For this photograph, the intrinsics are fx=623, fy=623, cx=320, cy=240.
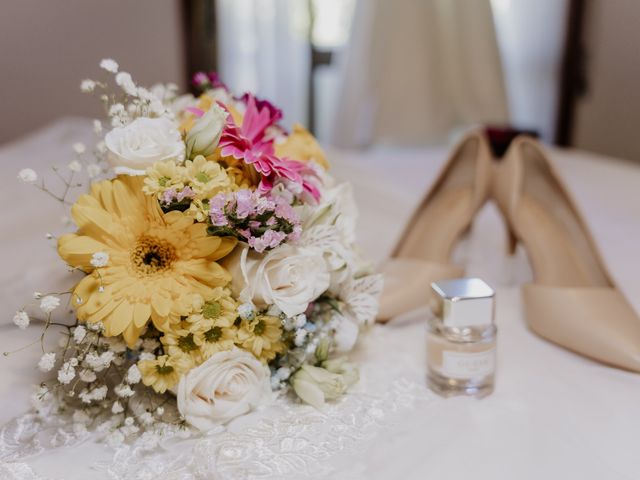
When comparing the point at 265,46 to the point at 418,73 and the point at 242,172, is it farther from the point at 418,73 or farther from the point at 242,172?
the point at 242,172

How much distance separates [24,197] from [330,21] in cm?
198

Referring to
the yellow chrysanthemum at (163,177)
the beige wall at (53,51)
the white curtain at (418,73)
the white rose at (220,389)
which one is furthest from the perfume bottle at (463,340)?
the white curtain at (418,73)

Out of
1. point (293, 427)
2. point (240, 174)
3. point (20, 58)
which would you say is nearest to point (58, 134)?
point (20, 58)

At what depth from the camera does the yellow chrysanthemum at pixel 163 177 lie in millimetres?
656

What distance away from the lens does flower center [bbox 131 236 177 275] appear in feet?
2.18

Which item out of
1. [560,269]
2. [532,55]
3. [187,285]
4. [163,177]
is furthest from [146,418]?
[532,55]

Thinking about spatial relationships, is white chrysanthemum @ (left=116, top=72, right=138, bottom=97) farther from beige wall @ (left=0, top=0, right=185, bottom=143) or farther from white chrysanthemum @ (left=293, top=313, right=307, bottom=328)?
beige wall @ (left=0, top=0, right=185, bottom=143)

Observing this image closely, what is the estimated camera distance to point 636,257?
50.3 inches

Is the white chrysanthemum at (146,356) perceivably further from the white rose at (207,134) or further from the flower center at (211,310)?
the white rose at (207,134)

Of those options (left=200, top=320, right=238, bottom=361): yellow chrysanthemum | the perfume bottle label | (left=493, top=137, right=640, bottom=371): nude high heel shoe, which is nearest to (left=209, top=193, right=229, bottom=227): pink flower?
(left=200, top=320, right=238, bottom=361): yellow chrysanthemum

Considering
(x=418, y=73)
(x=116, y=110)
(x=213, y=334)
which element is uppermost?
(x=116, y=110)

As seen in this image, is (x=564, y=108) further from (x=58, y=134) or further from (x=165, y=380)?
(x=165, y=380)

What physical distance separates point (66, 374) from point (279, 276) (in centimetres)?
24

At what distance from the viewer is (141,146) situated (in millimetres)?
688
